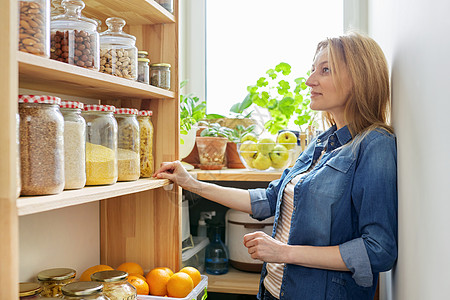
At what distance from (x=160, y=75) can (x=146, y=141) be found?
201 millimetres

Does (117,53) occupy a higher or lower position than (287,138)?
higher

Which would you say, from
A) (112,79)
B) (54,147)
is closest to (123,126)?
(112,79)

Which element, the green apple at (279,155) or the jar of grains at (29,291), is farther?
the green apple at (279,155)

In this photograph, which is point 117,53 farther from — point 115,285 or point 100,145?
point 115,285

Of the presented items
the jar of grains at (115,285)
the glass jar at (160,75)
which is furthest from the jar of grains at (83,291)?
the glass jar at (160,75)

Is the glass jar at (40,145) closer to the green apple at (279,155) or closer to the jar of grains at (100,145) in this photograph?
the jar of grains at (100,145)

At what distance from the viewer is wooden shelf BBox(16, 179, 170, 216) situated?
2.25 ft

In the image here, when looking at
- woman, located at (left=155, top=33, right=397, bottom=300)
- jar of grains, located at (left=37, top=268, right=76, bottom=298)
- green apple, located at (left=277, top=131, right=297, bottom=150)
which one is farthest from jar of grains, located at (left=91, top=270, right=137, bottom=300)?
green apple, located at (left=277, top=131, right=297, bottom=150)

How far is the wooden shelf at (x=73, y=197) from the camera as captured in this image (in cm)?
68

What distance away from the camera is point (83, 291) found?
893mm

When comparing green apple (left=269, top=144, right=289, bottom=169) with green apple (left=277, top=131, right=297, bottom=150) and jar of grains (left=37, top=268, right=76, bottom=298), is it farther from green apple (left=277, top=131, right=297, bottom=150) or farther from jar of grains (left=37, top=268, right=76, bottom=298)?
jar of grains (left=37, top=268, right=76, bottom=298)

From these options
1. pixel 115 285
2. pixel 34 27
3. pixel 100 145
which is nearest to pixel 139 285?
pixel 115 285

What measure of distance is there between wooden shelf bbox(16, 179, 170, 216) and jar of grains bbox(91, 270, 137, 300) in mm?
217

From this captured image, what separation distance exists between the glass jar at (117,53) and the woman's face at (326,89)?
0.50 metres
